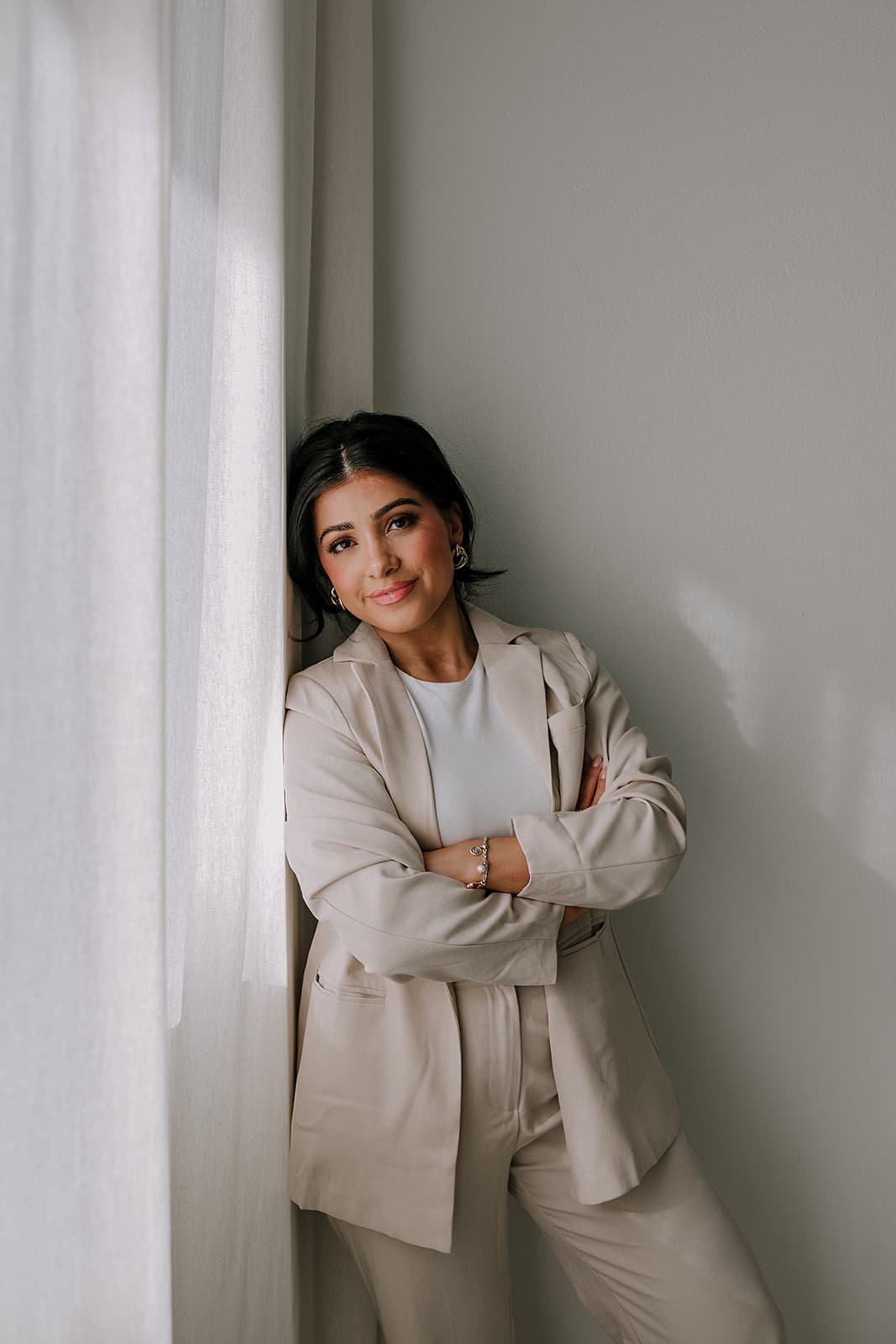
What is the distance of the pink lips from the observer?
5.10ft

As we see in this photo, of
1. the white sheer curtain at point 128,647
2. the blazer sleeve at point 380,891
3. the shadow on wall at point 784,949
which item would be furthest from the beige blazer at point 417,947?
the shadow on wall at point 784,949

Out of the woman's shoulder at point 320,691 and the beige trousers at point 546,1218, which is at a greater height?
the woman's shoulder at point 320,691

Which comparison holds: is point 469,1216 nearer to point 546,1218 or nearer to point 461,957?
point 546,1218

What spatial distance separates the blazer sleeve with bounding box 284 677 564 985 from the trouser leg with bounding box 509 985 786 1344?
151 millimetres

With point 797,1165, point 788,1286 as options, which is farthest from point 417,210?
point 788,1286

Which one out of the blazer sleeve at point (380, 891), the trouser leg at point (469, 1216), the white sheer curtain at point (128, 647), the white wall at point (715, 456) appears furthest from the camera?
the white wall at point (715, 456)

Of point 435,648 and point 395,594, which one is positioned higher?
point 395,594

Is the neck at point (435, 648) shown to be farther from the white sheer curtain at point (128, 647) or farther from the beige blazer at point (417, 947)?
the white sheer curtain at point (128, 647)

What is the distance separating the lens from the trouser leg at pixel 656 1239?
1543 millimetres

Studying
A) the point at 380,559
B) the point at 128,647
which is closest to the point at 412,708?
the point at 380,559

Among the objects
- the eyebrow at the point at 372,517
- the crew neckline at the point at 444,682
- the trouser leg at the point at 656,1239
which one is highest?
the eyebrow at the point at 372,517

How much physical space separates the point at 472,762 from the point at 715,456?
0.74m

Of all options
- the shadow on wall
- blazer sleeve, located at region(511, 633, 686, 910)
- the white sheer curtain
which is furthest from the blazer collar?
the shadow on wall

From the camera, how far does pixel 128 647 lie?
95 centimetres
